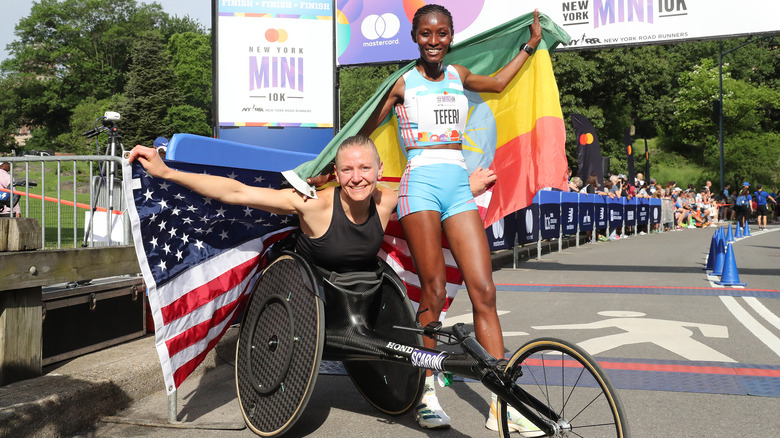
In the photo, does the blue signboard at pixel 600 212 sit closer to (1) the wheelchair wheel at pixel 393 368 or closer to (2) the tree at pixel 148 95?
(1) the wheelchair wheel at pixel 393 368

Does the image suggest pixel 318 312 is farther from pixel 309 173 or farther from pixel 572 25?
pixel 572 25

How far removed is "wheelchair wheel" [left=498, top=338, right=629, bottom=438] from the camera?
270cm

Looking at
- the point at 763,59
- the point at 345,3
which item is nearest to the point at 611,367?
Result: the point at 345,3

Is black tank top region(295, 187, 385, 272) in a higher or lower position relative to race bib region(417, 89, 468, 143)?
lower

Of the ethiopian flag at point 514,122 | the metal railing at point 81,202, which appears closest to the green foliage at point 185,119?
the metal railing at point 81,202

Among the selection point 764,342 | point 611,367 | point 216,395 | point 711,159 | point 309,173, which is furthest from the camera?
point 711,159

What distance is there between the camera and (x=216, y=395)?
15.8ft

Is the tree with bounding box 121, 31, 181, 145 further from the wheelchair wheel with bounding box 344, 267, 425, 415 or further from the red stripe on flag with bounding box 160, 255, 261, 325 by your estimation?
the wheelchair wheel with bounding box 344, 267, 425, 415

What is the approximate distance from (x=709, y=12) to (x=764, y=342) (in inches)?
282

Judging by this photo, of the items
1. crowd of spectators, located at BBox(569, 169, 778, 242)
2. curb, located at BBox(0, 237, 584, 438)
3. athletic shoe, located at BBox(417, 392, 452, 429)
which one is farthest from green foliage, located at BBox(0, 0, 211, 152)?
athletic shoe, located at BBox(417, 392, 452, 429)

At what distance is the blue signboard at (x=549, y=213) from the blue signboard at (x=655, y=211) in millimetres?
13732

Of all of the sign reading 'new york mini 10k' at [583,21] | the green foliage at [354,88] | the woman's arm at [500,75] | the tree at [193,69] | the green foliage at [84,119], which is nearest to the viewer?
the woman's arm at [500,75]

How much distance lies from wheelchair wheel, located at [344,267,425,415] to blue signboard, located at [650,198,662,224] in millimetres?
26890

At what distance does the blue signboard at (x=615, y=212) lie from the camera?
22.7 metres
